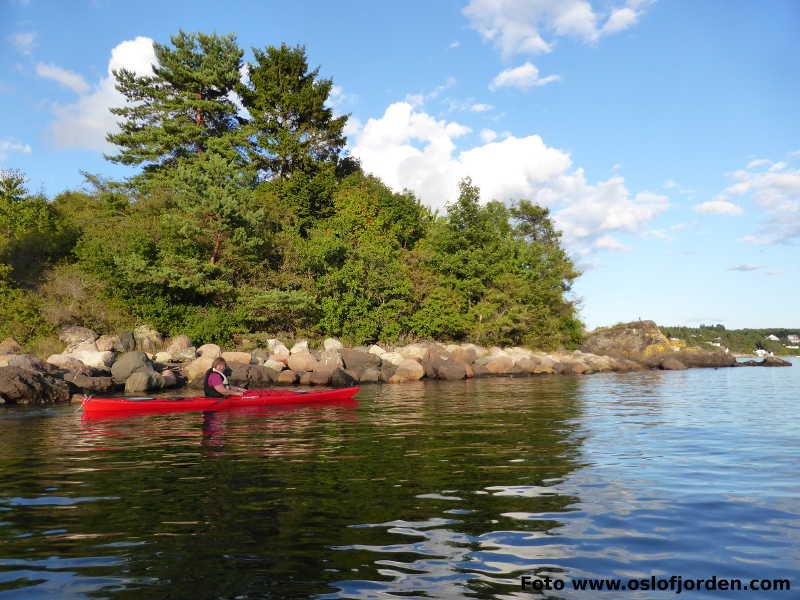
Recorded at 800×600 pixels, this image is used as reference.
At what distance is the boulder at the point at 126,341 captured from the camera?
22.8 meters

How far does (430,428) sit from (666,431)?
169 inches

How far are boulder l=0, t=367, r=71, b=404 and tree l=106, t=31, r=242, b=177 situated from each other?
2048cm

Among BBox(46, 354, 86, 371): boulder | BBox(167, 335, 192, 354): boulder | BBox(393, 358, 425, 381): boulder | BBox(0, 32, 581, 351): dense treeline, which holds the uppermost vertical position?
BBox(0, 32, 581, 351): dense treeline

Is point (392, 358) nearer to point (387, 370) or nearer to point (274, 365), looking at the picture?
point (387, 370)

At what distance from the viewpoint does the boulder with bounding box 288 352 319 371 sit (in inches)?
941

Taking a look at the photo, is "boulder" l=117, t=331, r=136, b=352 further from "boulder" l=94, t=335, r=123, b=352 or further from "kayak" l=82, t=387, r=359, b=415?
"kayak" l=82, t=387, r=359, b=415

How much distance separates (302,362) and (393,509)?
1919cm

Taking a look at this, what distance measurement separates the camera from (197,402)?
14.1 m

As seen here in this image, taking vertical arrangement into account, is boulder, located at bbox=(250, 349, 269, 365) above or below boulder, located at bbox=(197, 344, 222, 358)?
below

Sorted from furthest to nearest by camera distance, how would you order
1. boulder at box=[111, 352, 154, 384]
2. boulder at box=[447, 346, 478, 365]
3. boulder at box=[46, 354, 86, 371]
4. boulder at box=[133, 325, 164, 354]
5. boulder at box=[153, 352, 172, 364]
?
boulder at box=[447, 346, 478, 365] < boulder at box=[133, 325, 164, 354] < boulder at box=[153, 352, 172, 364] < boulder at box=[46, 354, 86, 371] < boulder at box=[111, 352, 154, 384]

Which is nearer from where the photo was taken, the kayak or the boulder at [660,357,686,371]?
the kayak

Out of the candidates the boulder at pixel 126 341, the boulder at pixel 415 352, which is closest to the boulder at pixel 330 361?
the boulder at pixel 415 352

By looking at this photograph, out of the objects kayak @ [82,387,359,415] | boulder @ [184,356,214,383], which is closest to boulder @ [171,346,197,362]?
boulder @ [184,356,214,383]

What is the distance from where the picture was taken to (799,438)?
30.5 feet
